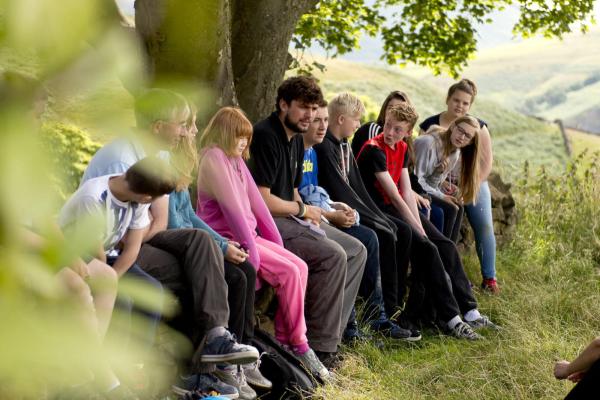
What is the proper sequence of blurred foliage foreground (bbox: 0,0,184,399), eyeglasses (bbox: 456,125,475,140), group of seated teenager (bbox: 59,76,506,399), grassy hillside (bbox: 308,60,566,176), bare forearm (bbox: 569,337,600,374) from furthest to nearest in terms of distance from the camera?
1. grassy hillside (bbox: 308,60,566,176)
2. eyeglasses (bbox: 456,125,475,140)
3. group of seated teenager (bbox: 59,76,506,399)
4. bare forearm (bbox: 569,337,600,374)
5. blurred foliage foreground (bbox: 0,0,184,399)

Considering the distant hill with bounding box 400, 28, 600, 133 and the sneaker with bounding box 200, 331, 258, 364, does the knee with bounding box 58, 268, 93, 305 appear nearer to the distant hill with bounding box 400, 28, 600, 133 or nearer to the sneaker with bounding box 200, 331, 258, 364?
the sneaker with bounding box 200, 331, 258, 364

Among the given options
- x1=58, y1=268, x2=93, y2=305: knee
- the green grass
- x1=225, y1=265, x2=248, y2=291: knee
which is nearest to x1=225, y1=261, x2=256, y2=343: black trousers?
x1=225, y1=265, x2=248, y2=291: knee

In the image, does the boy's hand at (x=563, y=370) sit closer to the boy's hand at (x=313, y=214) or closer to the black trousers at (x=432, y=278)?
the boy's hand at (x=313, y=214)

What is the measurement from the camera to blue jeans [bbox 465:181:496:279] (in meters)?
8.10

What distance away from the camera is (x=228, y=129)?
5.28 metres

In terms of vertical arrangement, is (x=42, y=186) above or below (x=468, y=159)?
above

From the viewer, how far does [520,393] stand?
5.17 m

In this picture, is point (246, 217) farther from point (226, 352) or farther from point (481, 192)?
point (481, 192)

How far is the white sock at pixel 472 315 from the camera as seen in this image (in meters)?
7.02

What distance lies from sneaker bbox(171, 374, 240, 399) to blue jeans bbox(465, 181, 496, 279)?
13.1 ft

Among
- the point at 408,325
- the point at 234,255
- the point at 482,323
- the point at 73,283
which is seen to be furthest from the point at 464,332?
the point at 73,283

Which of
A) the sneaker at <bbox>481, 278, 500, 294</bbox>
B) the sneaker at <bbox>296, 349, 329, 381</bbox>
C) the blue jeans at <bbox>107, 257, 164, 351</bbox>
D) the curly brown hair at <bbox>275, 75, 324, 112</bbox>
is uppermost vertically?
the blue jeans at <bbox>107, 257, 164, 351</bbox>

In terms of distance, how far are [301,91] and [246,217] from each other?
3.18ft

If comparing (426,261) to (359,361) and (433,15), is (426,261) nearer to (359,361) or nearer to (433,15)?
(359,361)
